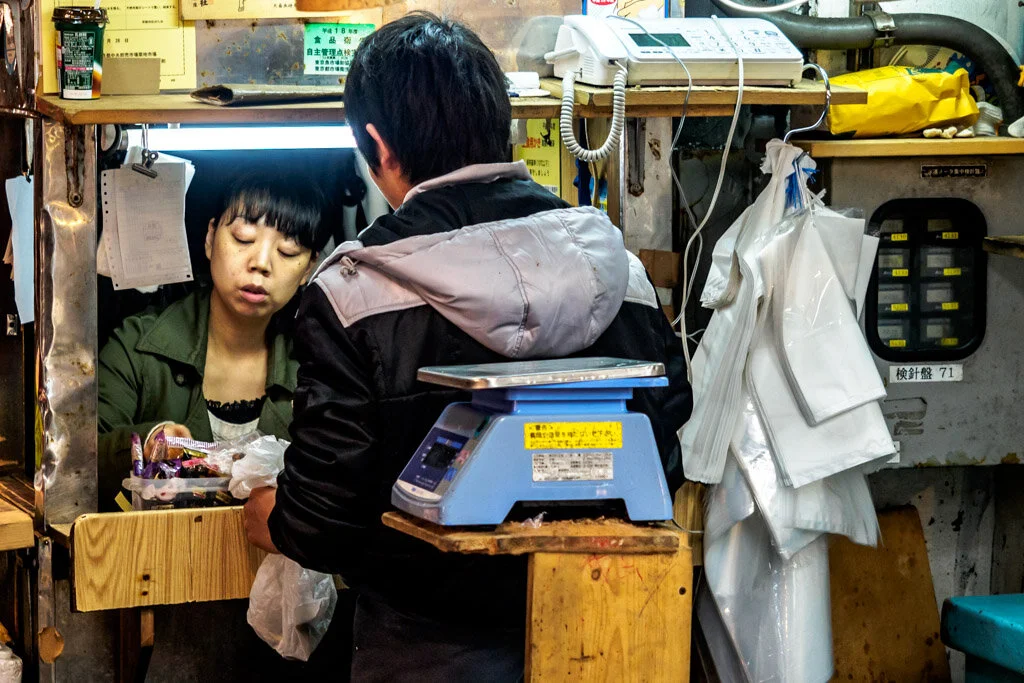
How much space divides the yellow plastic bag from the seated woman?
134 centimetres

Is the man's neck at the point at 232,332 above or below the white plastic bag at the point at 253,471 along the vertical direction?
above

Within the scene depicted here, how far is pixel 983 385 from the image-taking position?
132 inches

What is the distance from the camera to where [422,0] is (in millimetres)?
2994

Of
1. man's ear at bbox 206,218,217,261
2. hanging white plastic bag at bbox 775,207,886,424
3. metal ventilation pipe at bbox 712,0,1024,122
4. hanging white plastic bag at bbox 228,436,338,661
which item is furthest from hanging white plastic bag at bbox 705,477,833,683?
man's ear at bbox 206,218,217,261

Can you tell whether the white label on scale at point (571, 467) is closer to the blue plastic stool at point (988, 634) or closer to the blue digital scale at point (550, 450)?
the blue digital scale at point (550, 450)

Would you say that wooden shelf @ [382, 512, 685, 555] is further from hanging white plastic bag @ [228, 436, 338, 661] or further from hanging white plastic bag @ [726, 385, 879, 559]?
hanging white plastic bag @ [726, 385, 879, 559]

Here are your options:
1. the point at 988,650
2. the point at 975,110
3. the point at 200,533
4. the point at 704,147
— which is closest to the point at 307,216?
the point at 200,533

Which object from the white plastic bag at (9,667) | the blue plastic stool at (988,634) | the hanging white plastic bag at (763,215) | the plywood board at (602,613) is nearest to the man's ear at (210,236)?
the white plastic bag at (9,667)

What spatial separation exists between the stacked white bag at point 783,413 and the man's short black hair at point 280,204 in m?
0.97

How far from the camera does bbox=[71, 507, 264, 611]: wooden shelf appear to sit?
2.63 m

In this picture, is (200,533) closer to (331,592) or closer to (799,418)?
(331,592)

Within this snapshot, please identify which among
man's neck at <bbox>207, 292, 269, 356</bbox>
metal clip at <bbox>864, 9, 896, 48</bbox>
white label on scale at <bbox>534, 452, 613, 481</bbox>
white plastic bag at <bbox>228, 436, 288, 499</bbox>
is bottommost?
white plastic bag at <bbox>228, 436, 288, 499</bbox>

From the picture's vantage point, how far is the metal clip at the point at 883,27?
10.8 ft

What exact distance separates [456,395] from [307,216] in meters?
1.20
